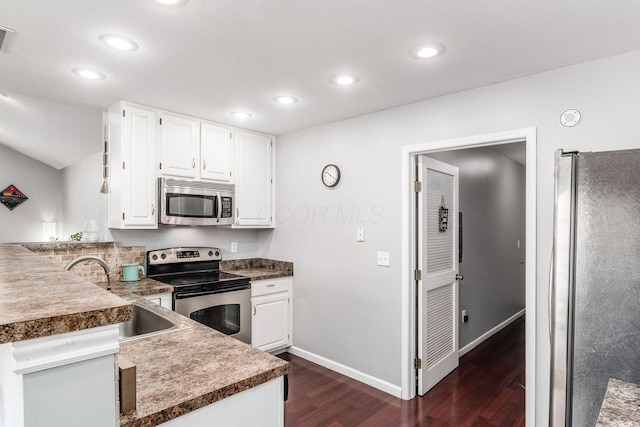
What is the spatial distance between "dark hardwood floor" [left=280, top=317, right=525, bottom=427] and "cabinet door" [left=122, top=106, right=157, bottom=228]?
196 cm

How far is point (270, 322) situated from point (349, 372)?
0.94 m

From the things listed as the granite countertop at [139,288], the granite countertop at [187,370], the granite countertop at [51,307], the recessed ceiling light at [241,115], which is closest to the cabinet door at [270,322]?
the granite countertop at [139,288]

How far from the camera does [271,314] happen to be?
12.2 feet

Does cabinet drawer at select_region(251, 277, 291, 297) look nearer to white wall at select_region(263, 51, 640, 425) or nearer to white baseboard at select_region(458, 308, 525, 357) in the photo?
white wall at select_region(263, 51, 640, 425)

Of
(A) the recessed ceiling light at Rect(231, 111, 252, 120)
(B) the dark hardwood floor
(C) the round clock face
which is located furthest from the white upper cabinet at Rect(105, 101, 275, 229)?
(B) the dark hardwood floor

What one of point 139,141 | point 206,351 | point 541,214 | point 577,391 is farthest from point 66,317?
point 139,141

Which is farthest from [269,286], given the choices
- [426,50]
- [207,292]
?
[426,50]

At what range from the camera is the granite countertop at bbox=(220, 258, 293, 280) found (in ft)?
12.3

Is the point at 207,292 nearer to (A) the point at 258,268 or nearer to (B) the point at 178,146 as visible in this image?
(A) the point at 258,268

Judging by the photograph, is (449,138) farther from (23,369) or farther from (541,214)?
(23,369)

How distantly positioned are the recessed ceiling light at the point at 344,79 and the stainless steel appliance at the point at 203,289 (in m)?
2.02

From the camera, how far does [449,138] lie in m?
2.68

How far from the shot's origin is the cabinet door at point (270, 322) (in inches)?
141

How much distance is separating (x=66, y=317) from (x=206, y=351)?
75 cm
